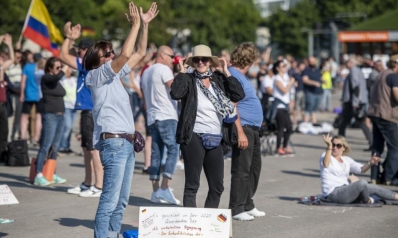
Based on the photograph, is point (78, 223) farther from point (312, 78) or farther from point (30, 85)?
point (312, 78)

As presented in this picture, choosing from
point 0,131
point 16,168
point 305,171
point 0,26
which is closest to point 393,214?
point 305,171

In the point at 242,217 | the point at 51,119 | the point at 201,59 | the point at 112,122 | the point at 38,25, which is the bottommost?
the point at 242,217

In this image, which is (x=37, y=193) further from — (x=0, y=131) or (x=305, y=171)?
(x=305, y=171)

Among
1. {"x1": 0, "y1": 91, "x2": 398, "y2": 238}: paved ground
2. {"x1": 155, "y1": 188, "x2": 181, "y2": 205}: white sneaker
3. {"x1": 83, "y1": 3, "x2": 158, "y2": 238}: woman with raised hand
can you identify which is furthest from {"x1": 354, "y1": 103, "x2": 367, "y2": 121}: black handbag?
{"x1": 83, "y1": 3, "x2": 158, "y2": 238}: woman with raised hand

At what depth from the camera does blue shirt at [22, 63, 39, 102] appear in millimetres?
16609

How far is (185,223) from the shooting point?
288 inches

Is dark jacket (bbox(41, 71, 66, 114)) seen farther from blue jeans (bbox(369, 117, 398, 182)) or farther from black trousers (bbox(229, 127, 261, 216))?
blue jeans (bbox(369, 117, 398, 182))

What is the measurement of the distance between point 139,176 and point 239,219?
→ 4.04 metres

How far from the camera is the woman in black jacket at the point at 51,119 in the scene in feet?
39.5

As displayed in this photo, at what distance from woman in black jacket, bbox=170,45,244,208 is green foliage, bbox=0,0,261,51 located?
34346 mm

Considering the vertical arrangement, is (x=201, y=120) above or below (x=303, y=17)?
below

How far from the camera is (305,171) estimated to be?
46.3ft

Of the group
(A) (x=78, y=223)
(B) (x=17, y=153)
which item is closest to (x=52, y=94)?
(B) (x=17, y=153)

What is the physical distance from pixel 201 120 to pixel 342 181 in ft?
9.27
